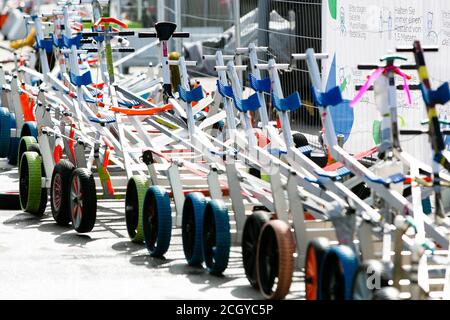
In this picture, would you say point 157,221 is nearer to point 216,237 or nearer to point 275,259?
point 216,237

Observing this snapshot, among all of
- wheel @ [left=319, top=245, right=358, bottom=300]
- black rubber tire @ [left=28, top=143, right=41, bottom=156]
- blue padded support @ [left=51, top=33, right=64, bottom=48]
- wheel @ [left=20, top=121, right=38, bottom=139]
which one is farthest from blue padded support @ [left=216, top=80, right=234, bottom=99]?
wheel @ [left=319, top=245, right=358, bottom=300]

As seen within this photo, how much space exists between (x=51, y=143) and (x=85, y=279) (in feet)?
11.3

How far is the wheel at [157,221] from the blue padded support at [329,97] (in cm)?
133

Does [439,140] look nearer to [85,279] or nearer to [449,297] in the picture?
[449,297]

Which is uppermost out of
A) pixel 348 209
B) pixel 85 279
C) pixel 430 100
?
pixel 430 100

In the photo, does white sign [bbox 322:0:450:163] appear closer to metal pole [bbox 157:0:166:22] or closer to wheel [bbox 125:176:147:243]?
wheel [bbox 125:176:147:243]

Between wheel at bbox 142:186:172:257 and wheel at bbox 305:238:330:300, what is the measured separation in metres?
2.07

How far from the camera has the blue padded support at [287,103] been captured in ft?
31.4

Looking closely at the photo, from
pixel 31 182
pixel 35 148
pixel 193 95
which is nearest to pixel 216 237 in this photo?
pixel 193 95

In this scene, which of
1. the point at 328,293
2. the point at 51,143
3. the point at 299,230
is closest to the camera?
the point at 328,293

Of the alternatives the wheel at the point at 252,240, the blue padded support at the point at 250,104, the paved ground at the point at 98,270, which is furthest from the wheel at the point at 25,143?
the wheel at the point at 252,240

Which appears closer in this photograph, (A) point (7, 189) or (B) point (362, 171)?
(B) point (362, 171)
